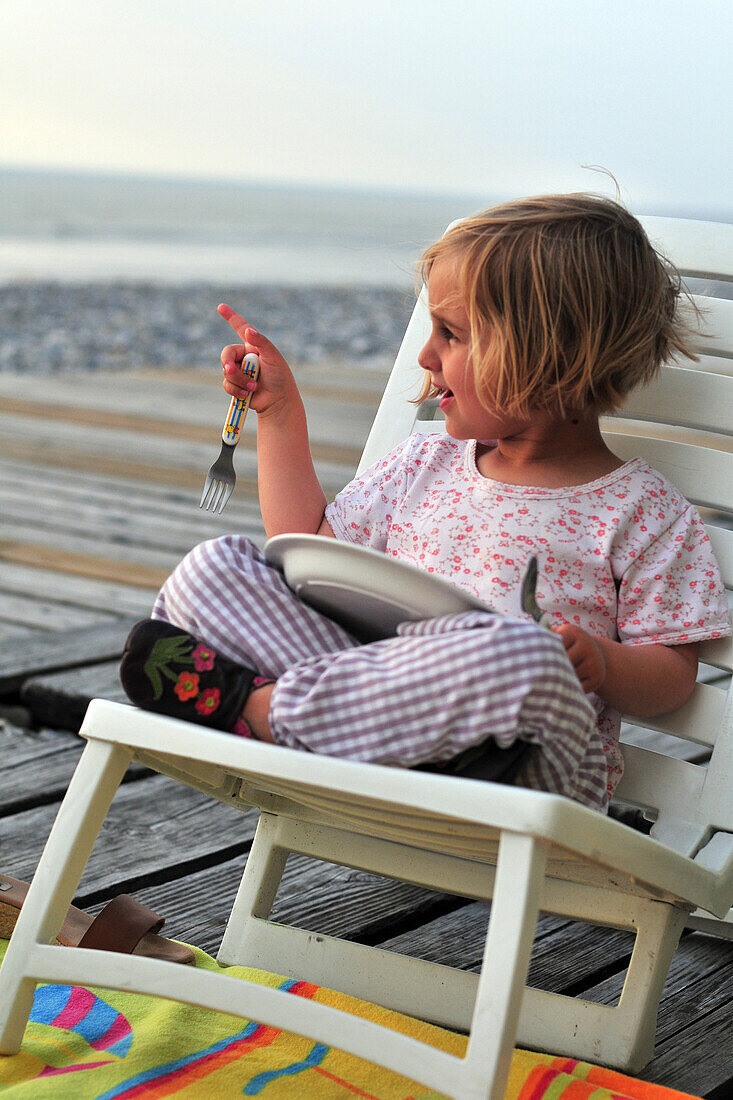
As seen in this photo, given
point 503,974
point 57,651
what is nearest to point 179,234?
point 57,651

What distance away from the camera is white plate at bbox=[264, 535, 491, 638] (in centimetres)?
97

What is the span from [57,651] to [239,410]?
1141 mm

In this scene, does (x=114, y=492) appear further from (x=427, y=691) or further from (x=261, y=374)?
(x=427, y=691)

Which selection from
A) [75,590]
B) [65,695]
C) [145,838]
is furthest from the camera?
[75,590]

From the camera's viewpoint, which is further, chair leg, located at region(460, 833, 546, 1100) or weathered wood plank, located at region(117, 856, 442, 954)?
weathered wood plank, located at region(117, 856, 442, 954)

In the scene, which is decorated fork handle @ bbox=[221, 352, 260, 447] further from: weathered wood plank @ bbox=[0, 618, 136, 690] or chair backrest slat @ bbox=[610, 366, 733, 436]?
weathered wood plank @ bbox=[0, 618, 136, 690]

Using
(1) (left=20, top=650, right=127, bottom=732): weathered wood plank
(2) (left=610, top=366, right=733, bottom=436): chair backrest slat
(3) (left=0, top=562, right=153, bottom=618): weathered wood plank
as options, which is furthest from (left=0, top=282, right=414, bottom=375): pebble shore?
(2) (left=610, top=366, right=733, bottom=436): chair backrest slat

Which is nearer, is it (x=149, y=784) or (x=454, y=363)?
(x=454, y=363)

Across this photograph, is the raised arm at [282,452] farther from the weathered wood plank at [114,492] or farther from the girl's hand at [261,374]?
the weathered wood plank at [114,492]

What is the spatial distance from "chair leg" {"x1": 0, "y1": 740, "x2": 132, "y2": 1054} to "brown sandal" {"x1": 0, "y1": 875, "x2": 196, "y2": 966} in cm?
16

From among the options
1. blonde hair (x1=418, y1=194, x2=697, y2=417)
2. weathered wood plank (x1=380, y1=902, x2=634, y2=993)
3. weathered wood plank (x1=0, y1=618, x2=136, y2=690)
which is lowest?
weathered wood plank (x1=0, y1=618, x2=136, y2=690)

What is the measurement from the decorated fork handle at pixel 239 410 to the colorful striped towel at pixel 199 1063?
63 cm

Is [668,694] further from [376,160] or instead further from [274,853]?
[376,160]

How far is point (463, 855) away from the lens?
3.88 feet
